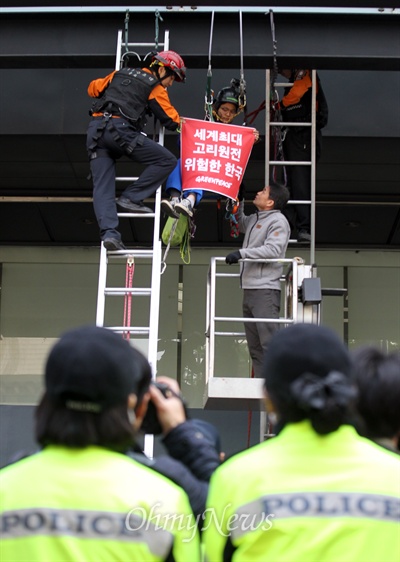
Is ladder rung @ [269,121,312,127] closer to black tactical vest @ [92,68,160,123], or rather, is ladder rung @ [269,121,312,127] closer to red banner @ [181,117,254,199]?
red banner @ [181,117,254,199]

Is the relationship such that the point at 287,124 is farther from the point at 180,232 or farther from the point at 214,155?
the point at 180,232

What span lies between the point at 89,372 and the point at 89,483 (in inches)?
11.5

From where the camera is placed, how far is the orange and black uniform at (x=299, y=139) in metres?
8.39

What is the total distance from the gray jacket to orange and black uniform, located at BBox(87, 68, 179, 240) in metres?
0.90

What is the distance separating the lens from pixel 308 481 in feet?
8.27

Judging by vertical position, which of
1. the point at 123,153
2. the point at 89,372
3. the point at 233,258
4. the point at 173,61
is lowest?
the point at 89,372

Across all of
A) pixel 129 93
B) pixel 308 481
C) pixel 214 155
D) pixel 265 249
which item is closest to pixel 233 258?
pixel 265 249

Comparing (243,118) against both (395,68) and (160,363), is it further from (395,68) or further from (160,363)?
(160,363)

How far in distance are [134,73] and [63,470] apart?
548cm

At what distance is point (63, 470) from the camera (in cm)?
250

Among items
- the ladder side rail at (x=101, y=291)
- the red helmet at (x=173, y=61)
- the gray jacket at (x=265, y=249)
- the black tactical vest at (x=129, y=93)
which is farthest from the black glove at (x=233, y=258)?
the red helmet at (x=173, y=61)

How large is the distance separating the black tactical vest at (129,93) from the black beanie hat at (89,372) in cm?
517

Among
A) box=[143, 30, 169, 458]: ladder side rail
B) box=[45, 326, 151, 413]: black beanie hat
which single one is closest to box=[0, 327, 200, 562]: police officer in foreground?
A: box=[45, 326, 151, 413]: black beanie hat

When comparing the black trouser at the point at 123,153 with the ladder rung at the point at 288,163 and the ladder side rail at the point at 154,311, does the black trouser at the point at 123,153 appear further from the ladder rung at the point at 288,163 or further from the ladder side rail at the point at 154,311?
the ladder rung at the point at 288,163
